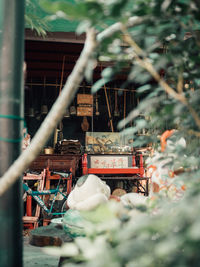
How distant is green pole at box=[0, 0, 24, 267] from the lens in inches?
45.8

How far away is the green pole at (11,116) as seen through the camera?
1162 mm

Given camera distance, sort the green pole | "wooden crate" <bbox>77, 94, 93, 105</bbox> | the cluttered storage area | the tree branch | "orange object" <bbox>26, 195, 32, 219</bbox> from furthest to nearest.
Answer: "wooden crate" <bbox>77, 94, 93, 105</bbox> → the cluttered storage area → "orange object" <bbox>26, 195, 32, 219</bbox> → the green pole → the tree branch

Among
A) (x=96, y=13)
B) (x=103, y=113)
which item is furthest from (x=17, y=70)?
(x=103, y=113)

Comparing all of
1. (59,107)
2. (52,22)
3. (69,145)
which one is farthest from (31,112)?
(59,107)

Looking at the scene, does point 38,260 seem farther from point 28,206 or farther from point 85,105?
point 85,105

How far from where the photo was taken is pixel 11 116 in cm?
121

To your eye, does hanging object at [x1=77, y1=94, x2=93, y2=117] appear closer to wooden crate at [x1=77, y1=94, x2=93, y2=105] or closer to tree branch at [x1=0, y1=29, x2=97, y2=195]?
wooden crate at [x1=77, y1=94, x2=93, y2=105]

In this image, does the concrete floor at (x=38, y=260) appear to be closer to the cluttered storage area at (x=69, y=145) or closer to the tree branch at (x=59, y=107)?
the tree branch at (x=59, y=107)

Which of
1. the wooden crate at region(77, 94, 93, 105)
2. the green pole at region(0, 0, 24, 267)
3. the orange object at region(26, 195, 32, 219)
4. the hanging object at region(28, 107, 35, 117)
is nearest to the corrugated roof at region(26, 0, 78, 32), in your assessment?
the green pole at region(0, 0, 24, 267)

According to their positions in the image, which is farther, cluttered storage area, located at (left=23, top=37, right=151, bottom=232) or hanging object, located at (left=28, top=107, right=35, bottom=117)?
hanging object, located at (left=28, top=107, right=35, bottom=117)

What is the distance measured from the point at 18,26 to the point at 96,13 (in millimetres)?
811

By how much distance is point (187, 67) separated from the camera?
86cm

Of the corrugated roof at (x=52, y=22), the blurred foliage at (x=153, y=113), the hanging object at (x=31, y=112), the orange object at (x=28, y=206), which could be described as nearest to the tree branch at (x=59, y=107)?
the blurred foliage at (x=153, y=113)

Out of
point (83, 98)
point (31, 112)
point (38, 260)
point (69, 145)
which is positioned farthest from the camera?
point (83, 98)
